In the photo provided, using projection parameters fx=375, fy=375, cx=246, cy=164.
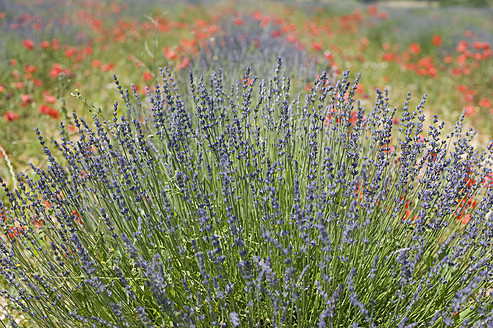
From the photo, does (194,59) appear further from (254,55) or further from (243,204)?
(243,204)

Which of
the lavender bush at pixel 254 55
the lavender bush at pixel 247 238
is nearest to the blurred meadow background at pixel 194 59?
the lavender bush at pixel 254 55

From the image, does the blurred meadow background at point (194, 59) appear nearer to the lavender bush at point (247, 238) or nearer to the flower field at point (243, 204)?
the flower field at point (243, 204)

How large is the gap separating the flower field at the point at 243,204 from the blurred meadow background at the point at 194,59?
0.08m

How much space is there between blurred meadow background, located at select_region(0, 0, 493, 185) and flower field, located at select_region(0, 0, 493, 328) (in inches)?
3.1

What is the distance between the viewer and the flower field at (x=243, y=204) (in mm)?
1512

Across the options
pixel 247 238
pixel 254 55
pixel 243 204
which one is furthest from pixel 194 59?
pixel 247 238

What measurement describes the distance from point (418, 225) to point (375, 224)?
39 centimetres

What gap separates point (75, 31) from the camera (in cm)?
846

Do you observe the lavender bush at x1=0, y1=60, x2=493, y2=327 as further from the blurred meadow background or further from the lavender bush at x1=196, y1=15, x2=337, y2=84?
the lavender bush at x1=196, y1=15, x2=337, y2=84

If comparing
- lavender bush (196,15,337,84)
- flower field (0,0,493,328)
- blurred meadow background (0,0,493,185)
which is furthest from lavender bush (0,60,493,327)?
lavender bush (196,15,337,84)

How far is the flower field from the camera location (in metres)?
1.51

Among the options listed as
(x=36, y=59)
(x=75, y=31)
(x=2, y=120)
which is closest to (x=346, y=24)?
(x=75, y=31)

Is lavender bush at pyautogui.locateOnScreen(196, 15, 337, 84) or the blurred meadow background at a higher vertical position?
lavender bush at pyautogui.locateOnScreen(196, 15, 337, 84)

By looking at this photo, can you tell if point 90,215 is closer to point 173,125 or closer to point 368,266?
point 173,125
